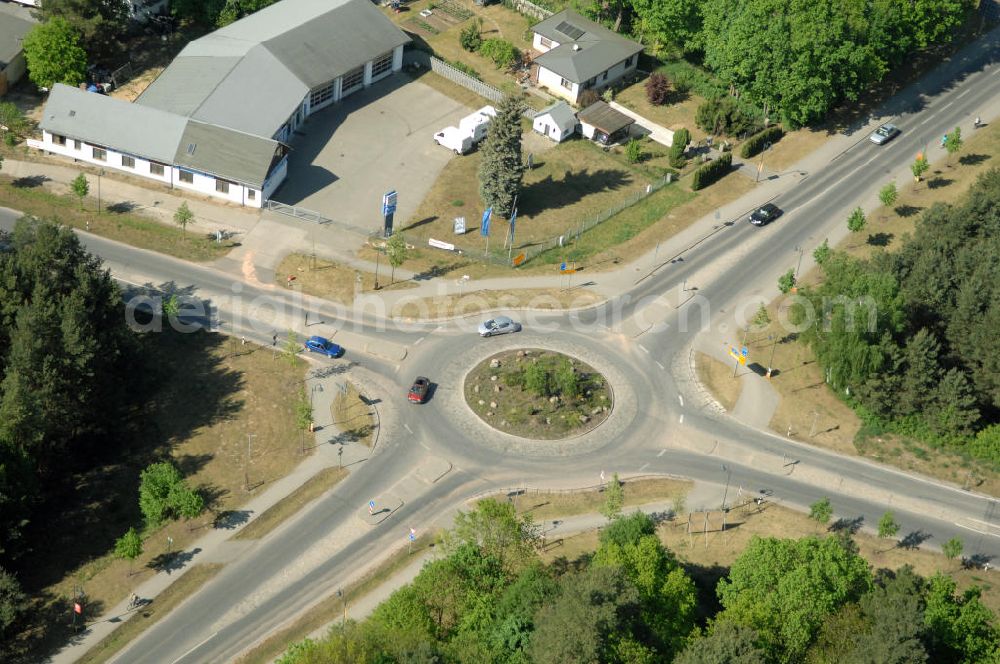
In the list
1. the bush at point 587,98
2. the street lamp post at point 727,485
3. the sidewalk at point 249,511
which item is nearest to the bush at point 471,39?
the bush at point 587,98

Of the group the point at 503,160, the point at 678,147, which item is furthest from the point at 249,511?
the point at 678,147

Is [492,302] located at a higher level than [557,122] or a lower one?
lower

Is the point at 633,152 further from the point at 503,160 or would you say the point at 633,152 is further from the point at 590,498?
the point at 590,498

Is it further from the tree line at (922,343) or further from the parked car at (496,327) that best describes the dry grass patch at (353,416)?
the tree line at (922,343)

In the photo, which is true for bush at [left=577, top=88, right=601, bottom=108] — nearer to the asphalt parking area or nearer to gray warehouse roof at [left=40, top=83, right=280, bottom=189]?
the asphalt parking area

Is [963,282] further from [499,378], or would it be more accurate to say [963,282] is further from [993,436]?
[499,378]

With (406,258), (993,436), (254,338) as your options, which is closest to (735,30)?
(406,258)
